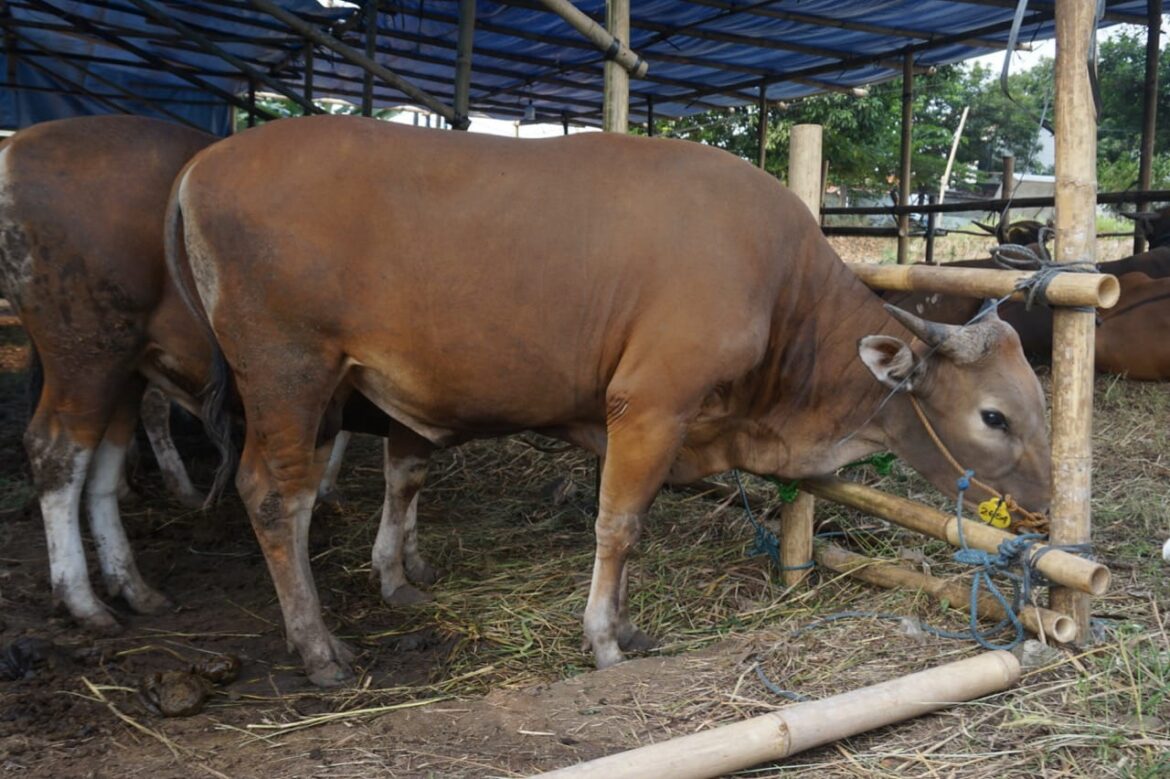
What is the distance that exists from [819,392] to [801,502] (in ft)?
1.95

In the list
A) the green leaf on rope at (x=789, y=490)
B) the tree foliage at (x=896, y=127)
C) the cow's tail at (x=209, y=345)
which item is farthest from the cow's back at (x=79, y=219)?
the tree foliage at (x=896, y=127)

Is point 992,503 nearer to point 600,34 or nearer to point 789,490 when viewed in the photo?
point 789,490

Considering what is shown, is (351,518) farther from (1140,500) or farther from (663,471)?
(1140,500)

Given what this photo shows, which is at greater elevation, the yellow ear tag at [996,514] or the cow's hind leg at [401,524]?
the yellow ear tag at [996,514]

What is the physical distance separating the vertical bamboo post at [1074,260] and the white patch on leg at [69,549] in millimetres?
3847

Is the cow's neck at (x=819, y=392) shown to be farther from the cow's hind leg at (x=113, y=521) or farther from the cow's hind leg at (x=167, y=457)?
the cow's hind leg at (x=167, y=457)

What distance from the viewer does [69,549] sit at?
4.40 m

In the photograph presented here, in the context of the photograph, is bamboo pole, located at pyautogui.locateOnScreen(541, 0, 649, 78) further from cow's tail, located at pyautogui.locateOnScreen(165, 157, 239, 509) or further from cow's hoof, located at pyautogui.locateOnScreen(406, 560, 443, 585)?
cow's hoof, located at pyautogui.locateOnScreen(406, 560, 443, 585)

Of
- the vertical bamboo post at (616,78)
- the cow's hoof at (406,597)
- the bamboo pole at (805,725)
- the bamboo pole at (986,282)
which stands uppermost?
the vertical bamboo post at (616,78)

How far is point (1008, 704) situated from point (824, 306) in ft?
5.84

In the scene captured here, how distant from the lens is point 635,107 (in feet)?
48.5

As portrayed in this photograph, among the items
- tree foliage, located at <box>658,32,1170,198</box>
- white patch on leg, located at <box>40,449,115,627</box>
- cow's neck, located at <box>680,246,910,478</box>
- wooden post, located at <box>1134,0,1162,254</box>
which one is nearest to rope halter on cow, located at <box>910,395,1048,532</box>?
cow's neck, located at <box>680,246,910,478</box>

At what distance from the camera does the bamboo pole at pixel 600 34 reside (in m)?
4.86

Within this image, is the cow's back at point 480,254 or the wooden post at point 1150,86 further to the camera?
the wooden post at point 1150,86
